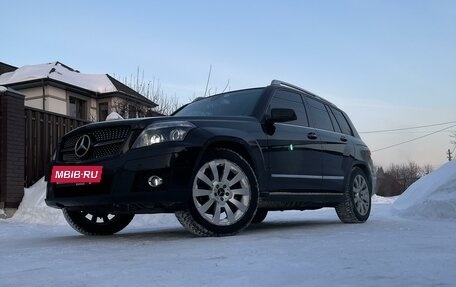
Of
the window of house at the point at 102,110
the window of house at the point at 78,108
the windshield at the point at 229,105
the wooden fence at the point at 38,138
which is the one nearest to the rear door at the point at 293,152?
the windshield at the point at 229,105

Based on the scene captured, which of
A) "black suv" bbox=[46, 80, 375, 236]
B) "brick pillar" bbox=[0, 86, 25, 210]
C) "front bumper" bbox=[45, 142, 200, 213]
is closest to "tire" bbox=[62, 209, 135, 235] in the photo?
"black suv" bbox=[46, 80, 375, 236]

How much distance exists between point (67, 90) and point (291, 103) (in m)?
20.8

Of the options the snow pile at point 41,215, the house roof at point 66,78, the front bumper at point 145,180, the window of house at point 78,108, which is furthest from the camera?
the window of house at point 78,108

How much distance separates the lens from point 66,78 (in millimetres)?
25594

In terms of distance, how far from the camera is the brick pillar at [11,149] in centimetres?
891

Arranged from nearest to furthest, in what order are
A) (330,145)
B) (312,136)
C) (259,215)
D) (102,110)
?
(312,136) → (330,145) → (259,215) → (102,110)

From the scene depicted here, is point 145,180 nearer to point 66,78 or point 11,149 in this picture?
point 11,149

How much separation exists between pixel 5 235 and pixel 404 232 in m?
4.63

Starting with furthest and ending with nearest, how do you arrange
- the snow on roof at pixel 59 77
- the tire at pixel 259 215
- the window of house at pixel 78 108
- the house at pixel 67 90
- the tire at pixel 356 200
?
the window of house at pixel 78 108 < the snow on roof at pixel 59 77 < the house at pixel 67 90 < the tire at pixel 259 215 < the tire at pixel 356 200

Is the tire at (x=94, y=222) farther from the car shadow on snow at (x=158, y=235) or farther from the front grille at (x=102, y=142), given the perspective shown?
the front grille at (x=102, y=142)

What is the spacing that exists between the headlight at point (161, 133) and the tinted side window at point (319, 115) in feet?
8.03

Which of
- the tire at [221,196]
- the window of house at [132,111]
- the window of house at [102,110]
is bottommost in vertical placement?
the tire at [221,196]

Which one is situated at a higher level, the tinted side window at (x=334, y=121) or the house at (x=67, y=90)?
the house at (x=67, y=90)

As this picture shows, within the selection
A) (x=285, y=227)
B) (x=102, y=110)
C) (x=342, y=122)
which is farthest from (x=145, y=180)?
(x=102, y=110)
